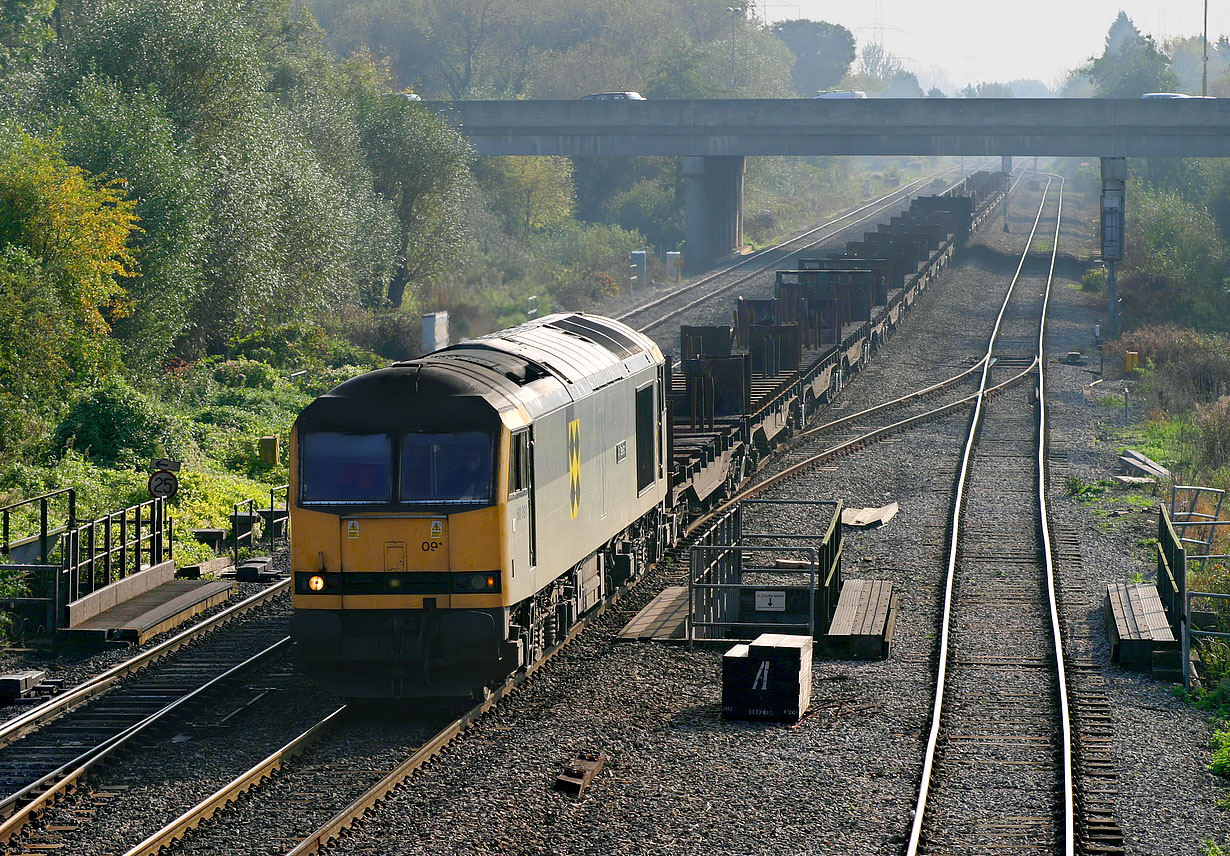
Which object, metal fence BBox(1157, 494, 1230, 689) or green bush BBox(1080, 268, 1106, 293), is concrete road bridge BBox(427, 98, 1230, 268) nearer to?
green bush BBox(1080, 268, 1106, 293)

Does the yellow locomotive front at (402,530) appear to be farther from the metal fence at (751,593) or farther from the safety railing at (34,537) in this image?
the safety railing at (34,537)

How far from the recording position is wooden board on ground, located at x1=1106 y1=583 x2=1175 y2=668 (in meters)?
15.5

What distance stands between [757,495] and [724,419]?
1.68 meters

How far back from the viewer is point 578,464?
15.6 m

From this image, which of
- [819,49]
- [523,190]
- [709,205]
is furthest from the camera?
[819,49]

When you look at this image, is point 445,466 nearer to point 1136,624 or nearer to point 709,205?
point 1136,624

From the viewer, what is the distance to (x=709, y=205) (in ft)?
224

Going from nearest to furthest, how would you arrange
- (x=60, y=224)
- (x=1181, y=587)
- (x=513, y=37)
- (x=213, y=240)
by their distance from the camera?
(x=1181, y=587) < (x=60, y=224) < (x=213, y=240) < (x=513, y=37)

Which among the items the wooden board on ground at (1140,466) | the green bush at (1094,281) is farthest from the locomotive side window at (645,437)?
the green bush at (1094,281)

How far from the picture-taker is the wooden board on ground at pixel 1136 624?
15.5 metres

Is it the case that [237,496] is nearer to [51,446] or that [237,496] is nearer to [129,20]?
[51,446]

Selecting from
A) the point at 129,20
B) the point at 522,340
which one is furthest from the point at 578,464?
the point at 129,20

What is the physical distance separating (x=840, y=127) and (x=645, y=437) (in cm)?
4539

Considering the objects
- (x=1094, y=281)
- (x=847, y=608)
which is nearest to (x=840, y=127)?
(x=1094, y=281)
